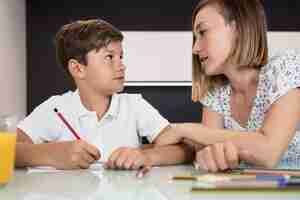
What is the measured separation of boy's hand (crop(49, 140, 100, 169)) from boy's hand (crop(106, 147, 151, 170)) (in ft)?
0.12

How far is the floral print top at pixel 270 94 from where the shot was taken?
49.8 inches

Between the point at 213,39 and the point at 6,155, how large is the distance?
0.72 meters

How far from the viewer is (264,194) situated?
76 cm

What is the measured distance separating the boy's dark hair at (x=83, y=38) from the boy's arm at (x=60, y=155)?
518 millimetres

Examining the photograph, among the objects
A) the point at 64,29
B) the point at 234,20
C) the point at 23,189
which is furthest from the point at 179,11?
the point at 23,189

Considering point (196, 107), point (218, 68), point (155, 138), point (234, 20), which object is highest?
point (234, 20)

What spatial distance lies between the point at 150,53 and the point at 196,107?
0.57 m

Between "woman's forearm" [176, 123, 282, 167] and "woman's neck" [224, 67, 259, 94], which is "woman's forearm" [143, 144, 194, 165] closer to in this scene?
"woman's forearm" [176, 123, 282, 167]

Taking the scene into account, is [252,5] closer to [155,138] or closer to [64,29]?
[155,138]

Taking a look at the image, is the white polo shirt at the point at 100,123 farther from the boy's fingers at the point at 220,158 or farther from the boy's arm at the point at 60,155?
the boy's fingers at the point at 220,158

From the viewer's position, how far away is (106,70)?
5.35 feet

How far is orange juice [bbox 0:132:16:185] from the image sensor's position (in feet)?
2.83

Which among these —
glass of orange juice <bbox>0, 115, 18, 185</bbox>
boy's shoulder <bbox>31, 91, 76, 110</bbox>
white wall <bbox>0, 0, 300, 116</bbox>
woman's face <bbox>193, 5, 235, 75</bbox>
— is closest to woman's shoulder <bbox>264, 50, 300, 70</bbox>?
woman's face <bbox>193, 5, 235, 75</bbox>

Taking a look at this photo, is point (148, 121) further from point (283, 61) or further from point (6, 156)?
point (6, 156)
